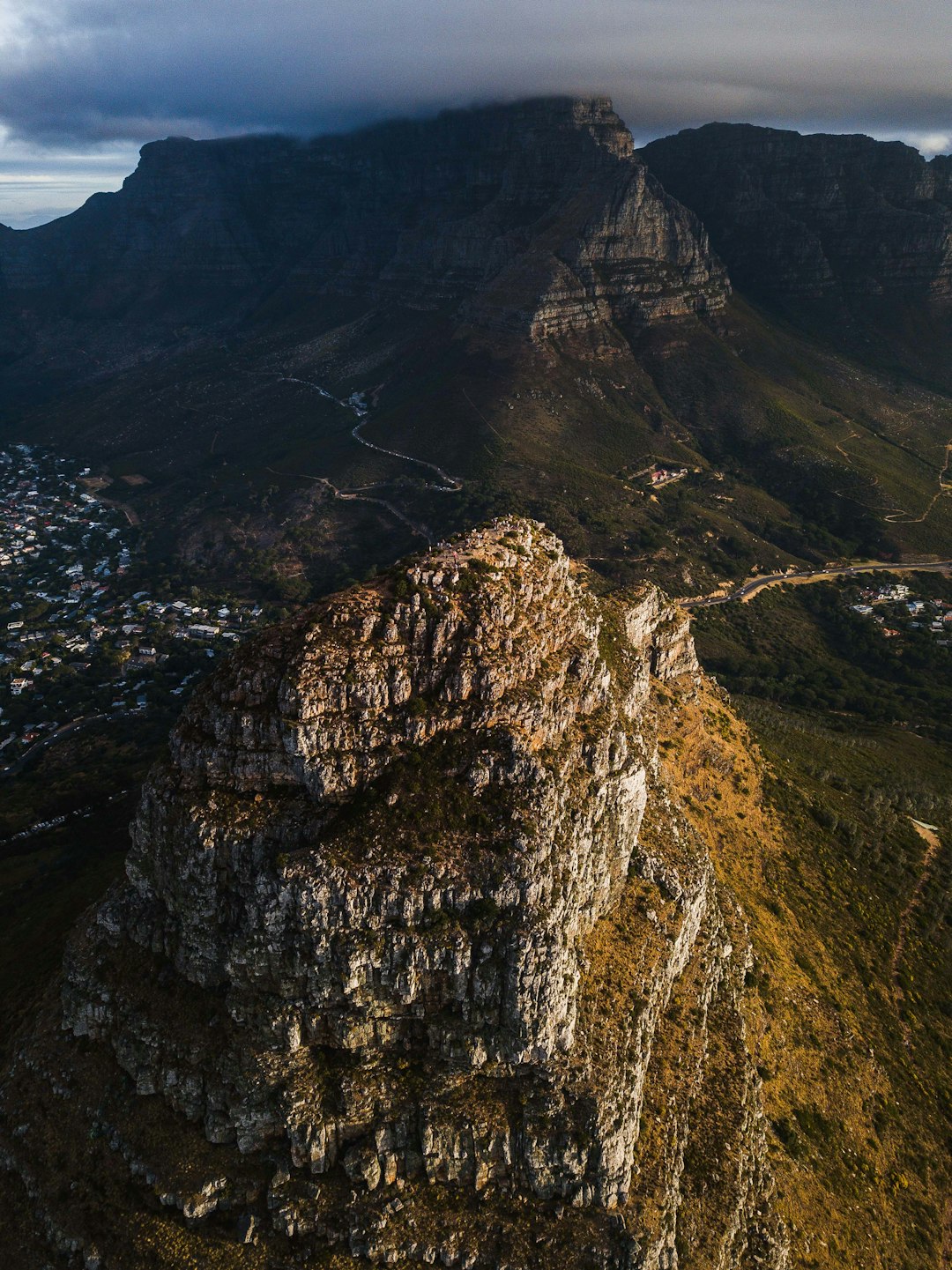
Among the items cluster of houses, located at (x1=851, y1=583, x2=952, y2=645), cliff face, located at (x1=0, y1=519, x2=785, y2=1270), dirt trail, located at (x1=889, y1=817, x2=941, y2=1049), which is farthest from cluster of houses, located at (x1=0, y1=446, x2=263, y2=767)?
cluster of houses, located at (x1=851, y1=583, x2=952, y2=645)

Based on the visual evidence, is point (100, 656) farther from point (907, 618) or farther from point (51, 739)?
point (907, 618)

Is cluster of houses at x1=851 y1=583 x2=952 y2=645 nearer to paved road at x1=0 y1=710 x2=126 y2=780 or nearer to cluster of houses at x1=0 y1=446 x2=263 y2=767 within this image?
cluster of houses at x1=0 y1=446 x2=263 y2=767

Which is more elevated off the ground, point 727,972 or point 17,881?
point 727,972

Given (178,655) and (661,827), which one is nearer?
(661,827)

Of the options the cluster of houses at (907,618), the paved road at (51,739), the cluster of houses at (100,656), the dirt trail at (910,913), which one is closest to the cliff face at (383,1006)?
the dirt trail at (910,913)

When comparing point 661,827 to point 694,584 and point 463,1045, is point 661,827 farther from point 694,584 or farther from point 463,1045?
point 694,584

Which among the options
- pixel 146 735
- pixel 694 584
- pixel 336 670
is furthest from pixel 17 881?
pixel 694 584

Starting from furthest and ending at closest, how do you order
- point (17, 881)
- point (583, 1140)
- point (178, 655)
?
point (178, 655)
point (17, 881)
point (583, 1140)

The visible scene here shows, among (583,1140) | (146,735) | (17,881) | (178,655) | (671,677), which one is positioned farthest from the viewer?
(178,655)
